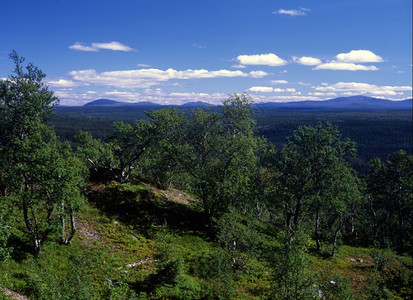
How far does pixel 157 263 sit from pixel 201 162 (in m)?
15.0

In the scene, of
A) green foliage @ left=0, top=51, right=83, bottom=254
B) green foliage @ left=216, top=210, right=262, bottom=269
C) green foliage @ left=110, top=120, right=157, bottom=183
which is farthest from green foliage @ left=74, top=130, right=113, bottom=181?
green foliage @ left=216, top=210, right=262, bottom=269

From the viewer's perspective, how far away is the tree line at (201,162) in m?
19.8

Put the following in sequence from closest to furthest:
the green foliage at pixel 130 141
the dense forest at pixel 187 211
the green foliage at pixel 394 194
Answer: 1. the dense forest at pixel 187 211
2. the green foliage at pixel 130 141
3. the green foliage at pixel 394 194

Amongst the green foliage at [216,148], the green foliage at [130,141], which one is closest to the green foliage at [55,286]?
the green foliage at [216,148]

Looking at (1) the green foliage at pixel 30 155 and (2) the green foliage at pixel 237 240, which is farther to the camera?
(2) the green foliage at pixel 237 240

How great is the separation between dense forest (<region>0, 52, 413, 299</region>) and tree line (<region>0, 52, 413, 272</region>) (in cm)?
14

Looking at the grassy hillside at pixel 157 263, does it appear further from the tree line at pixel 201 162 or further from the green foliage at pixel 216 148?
the green foliage at pixel 216 148

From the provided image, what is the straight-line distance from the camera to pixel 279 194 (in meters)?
36.0

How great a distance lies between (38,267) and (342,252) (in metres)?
39.5

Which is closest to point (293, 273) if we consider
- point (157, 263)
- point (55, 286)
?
point (157, 263)

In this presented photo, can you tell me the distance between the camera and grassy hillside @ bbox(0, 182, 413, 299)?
1872cm

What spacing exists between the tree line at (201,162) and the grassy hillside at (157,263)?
1.92 meters

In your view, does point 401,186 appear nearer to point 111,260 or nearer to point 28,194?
point 111,260

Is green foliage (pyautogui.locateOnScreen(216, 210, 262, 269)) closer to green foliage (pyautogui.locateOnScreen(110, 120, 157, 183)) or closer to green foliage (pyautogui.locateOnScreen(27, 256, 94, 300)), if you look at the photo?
green foliage (pyautogui.locateOnScreen(27, 256, 94, 300))
